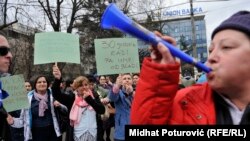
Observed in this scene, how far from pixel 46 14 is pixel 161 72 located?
31.7m

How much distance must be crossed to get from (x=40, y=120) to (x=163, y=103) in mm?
4668

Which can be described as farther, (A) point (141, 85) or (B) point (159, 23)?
(B) point (159, 23)

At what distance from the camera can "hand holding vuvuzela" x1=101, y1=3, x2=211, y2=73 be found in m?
1.68

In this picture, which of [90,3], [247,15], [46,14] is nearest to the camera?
[247,15]

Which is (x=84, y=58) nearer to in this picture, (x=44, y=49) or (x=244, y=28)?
(x=44, y=49)

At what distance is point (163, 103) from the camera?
5.66 ft

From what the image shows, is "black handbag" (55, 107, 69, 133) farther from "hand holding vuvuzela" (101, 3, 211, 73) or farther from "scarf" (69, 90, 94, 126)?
"hand holding vuvuzela" (101, 3, 211, 73)

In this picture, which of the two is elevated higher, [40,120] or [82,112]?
[82,112]

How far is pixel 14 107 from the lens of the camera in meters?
5.94

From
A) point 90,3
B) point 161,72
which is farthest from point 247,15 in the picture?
point 90,3

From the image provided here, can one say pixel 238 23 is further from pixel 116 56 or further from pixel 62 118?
pixel 62 118

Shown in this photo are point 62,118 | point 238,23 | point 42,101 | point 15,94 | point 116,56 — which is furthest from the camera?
point 62,118

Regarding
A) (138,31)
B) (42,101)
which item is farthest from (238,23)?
(42,101)

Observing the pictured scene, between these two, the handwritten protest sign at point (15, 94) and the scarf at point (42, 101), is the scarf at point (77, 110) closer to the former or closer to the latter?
the scarf at point (42, 101)
